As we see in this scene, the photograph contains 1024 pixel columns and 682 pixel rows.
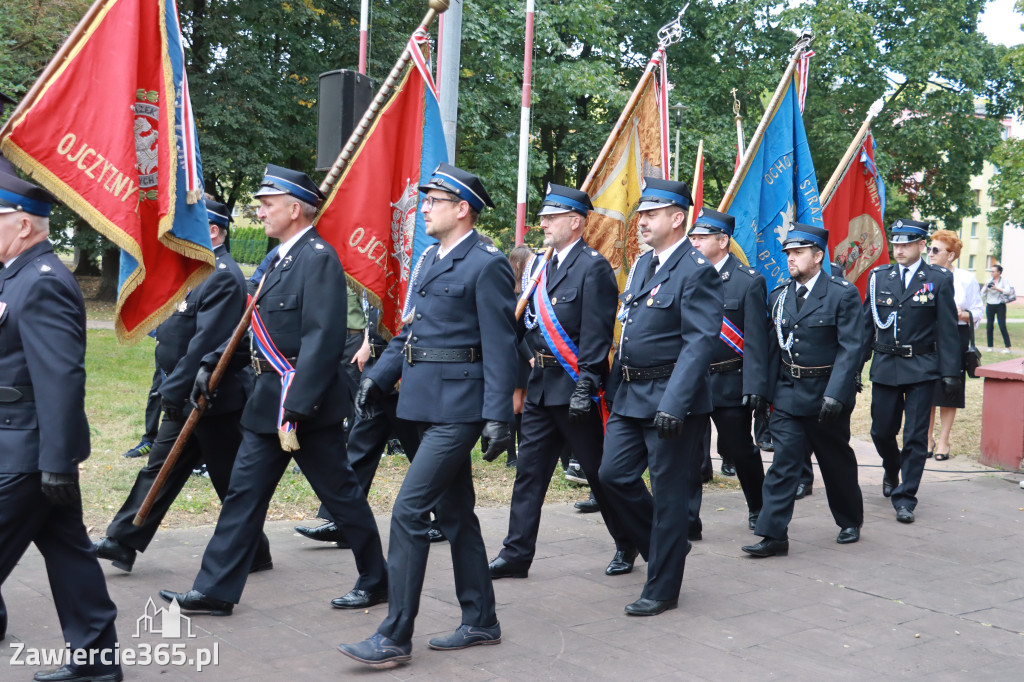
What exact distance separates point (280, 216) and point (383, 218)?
3.20ft

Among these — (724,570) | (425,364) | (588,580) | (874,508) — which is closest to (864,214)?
(874,508)

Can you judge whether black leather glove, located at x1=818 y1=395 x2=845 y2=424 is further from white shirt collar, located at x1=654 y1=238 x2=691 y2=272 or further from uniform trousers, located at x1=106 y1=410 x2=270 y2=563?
uniform trousers, located at x1=106 y1=410 x2=270 y2=563

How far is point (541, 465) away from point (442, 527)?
144 cm

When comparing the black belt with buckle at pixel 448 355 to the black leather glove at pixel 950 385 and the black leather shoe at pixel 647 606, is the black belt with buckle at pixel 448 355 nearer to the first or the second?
the black leather shoe at pixel 647 606

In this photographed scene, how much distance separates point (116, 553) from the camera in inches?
224

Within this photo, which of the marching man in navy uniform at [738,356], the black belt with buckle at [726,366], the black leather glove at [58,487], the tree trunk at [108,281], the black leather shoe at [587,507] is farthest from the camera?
the tree trunk at [108,281]

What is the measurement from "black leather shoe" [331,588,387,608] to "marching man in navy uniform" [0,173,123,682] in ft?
4.33

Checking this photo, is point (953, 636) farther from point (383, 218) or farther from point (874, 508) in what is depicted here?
point (383, 218)

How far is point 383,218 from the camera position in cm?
618

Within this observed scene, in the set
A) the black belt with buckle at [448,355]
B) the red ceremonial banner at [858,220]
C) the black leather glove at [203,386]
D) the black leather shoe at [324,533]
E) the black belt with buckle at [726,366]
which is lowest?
the black leather shoe at [324,533]

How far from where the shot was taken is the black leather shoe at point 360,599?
210 inches

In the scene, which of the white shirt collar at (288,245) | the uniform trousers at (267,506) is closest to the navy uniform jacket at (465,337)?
the uniform trousers at (267,506)

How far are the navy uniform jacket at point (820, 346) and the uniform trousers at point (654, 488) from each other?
4.48ft

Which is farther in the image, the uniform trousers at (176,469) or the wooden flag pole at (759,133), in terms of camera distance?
the wooden flag pole at (759,133)
